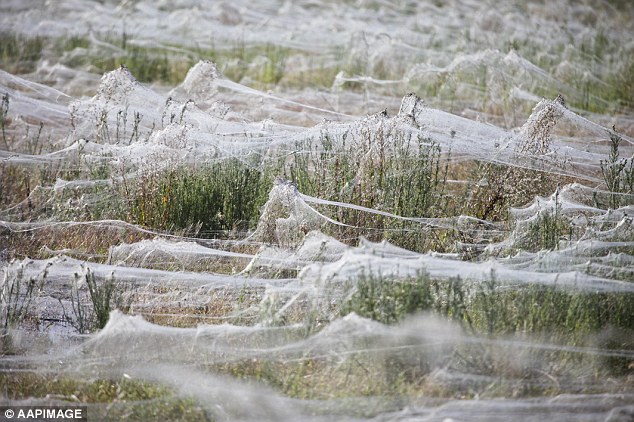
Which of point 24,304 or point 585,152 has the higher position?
point 585,152

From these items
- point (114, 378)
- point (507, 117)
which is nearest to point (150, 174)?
point (114, 378)

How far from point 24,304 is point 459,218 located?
2517 mm

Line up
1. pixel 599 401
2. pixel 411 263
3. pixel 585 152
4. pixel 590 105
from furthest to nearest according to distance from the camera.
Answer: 1. pixel 590 105
2. pixel 585 152
3. pixel 411 263
4. pixel 599 401

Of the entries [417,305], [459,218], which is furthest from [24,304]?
[459,218]

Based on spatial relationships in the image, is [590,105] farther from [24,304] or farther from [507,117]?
[24,304]

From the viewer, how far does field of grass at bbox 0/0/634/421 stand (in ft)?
10.8

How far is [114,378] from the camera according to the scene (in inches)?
134

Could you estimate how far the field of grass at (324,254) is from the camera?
3.29 m

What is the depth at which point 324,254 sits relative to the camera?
3.97m

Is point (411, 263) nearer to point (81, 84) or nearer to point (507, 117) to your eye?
point (507, 117)

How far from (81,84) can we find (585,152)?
5.36m

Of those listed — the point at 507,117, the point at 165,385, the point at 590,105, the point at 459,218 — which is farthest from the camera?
the point at 590,105

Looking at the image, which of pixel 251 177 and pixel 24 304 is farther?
pixel 251 177

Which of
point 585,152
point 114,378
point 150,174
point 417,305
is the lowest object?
point 114,378
